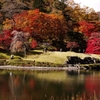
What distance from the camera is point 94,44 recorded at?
68.5 meters

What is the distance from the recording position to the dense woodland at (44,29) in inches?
2426

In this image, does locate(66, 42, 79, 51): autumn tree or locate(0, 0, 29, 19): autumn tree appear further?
locate(0, 0, 29, 19): autumn tree

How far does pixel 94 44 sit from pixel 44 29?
Answer: 13379mm

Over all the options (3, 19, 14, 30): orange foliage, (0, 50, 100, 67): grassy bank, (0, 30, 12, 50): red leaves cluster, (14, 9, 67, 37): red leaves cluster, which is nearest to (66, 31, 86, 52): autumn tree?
(14, 9, 67, 37): red leaves cluster

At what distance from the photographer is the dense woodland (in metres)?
61.6

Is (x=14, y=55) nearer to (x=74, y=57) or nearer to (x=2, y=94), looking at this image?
(x=74, y=57)

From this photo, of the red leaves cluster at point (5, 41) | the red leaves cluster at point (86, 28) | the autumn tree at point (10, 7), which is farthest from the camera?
the autumn tree at point (10, 7)

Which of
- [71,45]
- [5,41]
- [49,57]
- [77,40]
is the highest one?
[77,40]

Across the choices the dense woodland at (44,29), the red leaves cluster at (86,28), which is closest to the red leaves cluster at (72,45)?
the dense woodland at (44,29)

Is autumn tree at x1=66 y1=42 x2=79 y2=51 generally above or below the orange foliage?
below

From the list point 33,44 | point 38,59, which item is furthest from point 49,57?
point 33,44

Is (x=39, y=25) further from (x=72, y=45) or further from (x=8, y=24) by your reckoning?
(x=72, y=45)

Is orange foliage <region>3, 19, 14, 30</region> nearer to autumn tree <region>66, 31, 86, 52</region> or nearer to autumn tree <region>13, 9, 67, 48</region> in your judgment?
autumn tree <region>13, 9, 67, 48</region>

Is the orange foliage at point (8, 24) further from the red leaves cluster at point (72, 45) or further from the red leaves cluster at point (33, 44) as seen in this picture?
the red leaves cluster at point (72, 45)
